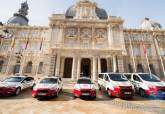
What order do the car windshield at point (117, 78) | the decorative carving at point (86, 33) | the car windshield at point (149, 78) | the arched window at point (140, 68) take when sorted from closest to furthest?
1. the car windshield at point (149, 78)
2. the car windshield at point (117, 78)
3. the decorative carving at point (86, 33)
4. the arched window at point (140, 68)

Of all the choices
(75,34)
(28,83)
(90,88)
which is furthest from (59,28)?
(90,88)

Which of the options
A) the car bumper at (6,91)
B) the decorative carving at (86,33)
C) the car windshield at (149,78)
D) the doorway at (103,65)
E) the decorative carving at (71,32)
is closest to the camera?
the car bumper at (6,91)

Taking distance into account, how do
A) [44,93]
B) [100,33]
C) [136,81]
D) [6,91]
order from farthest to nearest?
[100,33]
[136,81]
[6,91]
[44,93]

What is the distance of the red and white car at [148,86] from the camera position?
9.36 meters

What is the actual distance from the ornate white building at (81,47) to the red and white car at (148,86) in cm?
1067

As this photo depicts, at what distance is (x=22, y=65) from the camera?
92.6ft

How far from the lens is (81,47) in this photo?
25.5 metres

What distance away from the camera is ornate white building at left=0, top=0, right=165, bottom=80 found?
23.2m

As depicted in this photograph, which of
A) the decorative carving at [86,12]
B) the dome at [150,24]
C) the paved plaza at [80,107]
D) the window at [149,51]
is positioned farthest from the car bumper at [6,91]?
the dome at [150,24]

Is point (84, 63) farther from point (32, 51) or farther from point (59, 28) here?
point (32, 51)

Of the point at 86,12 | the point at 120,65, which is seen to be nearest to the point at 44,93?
the point at 120,65

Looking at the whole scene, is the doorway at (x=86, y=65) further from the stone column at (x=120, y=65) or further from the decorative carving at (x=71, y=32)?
the stone column at (x=120, y=65)

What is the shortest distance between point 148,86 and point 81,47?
57.6 ft

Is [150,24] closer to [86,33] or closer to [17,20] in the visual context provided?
[86,33]
